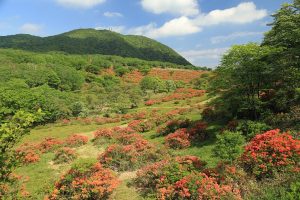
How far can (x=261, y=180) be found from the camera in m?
12.5

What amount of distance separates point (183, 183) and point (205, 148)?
8234mm

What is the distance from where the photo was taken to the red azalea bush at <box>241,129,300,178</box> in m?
12.4

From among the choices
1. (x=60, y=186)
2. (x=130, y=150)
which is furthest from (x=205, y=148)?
(x=60, y=186)

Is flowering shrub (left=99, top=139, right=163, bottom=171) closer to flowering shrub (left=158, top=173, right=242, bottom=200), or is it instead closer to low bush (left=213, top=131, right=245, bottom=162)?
low bush (left=213, top=131, right=245, bottom=162)

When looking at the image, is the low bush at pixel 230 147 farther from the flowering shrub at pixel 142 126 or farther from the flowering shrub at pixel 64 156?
the flowering shrub at pixel 142 126

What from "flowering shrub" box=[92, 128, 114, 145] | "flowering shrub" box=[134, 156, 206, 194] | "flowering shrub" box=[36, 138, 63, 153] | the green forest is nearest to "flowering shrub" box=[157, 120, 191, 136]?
the green forest

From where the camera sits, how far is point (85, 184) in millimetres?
13992

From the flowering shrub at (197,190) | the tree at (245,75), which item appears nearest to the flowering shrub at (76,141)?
the tree at (245,75)

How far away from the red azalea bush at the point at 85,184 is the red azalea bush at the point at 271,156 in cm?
695

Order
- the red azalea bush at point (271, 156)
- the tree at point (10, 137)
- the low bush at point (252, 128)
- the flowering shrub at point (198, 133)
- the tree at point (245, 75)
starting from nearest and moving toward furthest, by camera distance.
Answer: the tree at point (10, 137) → the red azalea bush at point (271, 156) → the low bush at point (252, 128) → the tree at point (245, 75) → the flowering shrub at point (198, 133)

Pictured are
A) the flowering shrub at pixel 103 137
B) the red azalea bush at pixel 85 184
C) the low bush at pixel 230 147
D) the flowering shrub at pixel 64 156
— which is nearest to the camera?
the red azalea bush at pixel 85 184

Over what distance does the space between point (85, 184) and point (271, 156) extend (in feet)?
29.7

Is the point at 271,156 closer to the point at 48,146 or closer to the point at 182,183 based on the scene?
the point at 182,183

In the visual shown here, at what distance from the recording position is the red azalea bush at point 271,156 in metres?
12.4
